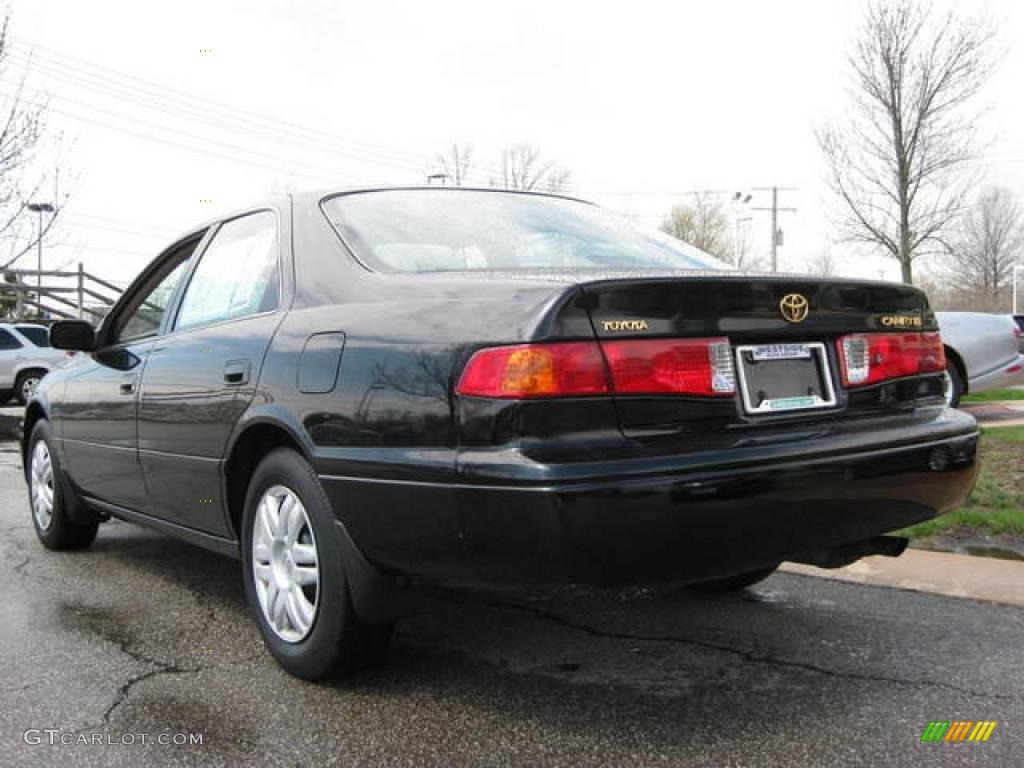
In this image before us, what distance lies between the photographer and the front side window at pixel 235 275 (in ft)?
10.8

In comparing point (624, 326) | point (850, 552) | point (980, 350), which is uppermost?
point (624, 326)

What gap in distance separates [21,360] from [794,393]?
1779cm

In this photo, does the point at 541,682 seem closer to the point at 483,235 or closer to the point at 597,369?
the point at 597,369

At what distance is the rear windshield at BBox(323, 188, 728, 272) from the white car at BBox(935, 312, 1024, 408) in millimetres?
7704

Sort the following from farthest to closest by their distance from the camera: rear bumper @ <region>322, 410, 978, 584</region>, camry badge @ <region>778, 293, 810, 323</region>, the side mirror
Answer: the side mirror, camry badge @ <region>778, 293, 810, 323</region>, rear bumper @ <region>322, 410, 978, 584</region>

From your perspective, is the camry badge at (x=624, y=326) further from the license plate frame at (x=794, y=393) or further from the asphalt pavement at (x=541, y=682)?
the asphalt pavement at (x=541, y=682)

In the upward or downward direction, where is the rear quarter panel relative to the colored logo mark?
upward

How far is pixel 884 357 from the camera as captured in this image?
2799mm

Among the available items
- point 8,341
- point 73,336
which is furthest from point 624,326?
point 8,341

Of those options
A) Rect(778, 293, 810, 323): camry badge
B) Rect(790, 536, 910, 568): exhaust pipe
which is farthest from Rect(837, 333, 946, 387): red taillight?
Rect(790, 536, 910, 568): exhaust pipe

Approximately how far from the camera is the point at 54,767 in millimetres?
2354

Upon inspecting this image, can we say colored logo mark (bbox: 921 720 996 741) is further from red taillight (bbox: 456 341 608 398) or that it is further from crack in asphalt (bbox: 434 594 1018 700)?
red taillight (bbox: 456 341 608 398)

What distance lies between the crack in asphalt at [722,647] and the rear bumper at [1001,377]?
8.22 meters

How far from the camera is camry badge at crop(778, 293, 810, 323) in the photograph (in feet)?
8.42
